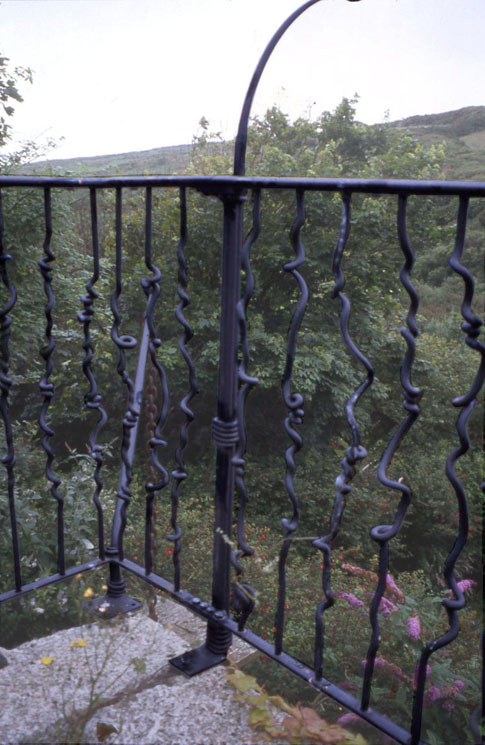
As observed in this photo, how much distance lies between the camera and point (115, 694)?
124 centimetres

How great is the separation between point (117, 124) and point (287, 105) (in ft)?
18.8

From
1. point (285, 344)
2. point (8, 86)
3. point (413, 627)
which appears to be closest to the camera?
point (413, 627)

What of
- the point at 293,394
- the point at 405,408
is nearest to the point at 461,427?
the point at 405,408

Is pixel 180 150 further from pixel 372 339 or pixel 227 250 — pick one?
pixel 227 250

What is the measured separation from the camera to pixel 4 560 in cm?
367

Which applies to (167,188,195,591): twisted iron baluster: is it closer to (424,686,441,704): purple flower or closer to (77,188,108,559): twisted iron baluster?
(77,188,108,559): twisted iron baluster

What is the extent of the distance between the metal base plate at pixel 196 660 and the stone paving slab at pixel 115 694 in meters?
0.01

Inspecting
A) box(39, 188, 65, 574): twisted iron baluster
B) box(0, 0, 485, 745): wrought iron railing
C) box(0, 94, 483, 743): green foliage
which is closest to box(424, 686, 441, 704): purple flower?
box(0, 0, 485, 745): wrought iron railing

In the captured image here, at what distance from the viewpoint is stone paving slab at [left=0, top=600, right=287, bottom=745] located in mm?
1137

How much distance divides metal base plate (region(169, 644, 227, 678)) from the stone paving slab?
0.01 metres

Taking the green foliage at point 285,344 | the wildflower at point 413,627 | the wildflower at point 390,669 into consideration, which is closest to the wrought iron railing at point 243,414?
the wildflower at point 413,627

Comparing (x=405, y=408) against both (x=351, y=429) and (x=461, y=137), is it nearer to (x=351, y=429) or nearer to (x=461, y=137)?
(x=351, y=429)

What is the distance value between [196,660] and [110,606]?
1.16 feet

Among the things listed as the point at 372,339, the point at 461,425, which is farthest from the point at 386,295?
the point at 461,425
